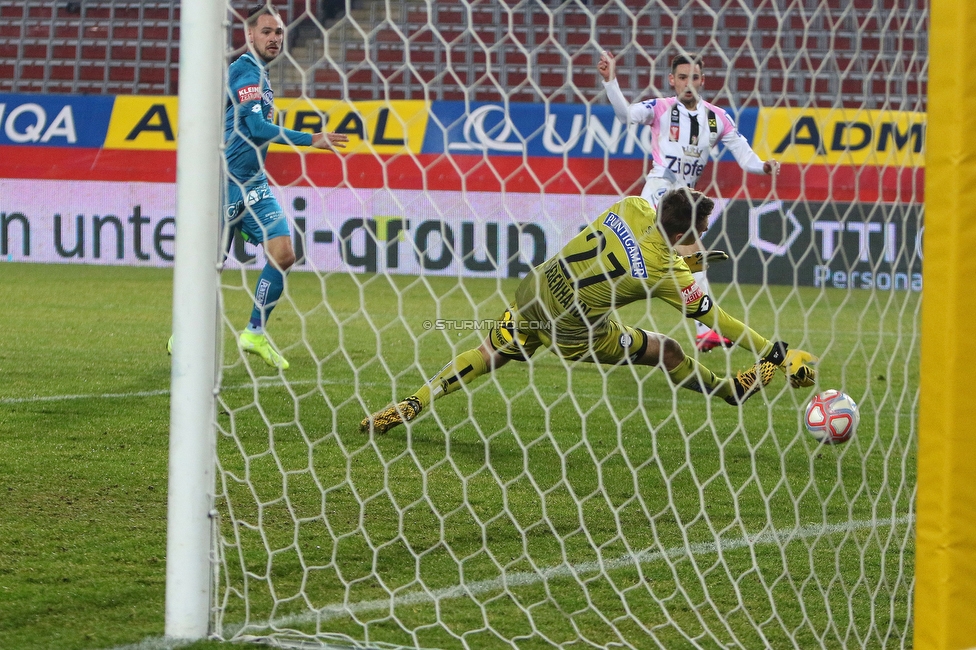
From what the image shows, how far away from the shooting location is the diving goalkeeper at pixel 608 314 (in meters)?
4.00

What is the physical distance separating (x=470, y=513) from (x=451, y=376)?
1069 mm

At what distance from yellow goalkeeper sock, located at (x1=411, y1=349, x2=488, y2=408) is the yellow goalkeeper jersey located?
1.16ft

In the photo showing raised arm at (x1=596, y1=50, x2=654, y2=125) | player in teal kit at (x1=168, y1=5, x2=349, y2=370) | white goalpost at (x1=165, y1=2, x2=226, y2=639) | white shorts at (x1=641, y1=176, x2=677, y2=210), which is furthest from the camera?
white shorts at (x1=641, y1=176, x2=677, y2=210)

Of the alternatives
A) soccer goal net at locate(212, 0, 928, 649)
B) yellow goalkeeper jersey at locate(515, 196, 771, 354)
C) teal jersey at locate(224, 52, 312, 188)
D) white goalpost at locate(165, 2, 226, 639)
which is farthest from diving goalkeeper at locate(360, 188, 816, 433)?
white goalpost at locate(165, 2, 226, 639)

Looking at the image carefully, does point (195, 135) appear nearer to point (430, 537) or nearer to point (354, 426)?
point (430, 537)

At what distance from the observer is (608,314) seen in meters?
3.96

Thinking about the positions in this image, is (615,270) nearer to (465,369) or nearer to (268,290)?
(465,369)

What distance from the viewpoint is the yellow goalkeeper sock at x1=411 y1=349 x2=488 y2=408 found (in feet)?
14.5

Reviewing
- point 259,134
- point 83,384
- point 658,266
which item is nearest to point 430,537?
point 658,266

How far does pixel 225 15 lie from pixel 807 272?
9756 millimetres

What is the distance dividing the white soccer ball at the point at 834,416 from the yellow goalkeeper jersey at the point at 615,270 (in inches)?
11.7

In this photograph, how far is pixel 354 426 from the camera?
4660mm

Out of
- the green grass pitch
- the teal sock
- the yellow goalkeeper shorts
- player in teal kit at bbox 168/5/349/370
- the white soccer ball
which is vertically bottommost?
the green grass pitch

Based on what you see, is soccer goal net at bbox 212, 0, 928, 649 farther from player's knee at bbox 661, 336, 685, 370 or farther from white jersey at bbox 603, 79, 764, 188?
white jersey at bbox 603, 79, 764, 188
